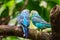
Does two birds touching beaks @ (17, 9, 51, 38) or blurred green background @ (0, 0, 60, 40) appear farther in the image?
blurred green background @ (0, 0, 60, 40)

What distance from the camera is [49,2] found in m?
3.24

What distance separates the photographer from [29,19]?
293cm

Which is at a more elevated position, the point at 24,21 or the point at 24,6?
the point at 24,6

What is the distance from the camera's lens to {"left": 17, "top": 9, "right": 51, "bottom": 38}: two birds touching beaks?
2.60m

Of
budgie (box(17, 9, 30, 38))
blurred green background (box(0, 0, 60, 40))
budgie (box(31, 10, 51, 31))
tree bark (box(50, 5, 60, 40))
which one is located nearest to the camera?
tree bark (box(50, 5, 60, 40))

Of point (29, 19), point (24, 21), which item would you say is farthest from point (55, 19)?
point (29, 19)

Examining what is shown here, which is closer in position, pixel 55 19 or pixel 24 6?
pixel 55 19

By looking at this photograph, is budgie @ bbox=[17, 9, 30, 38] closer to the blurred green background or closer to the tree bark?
the blurred green background

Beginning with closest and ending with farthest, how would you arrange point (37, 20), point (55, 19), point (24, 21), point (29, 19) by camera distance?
point (55, 19), point (24, 21), point (29, 19), point (37, 20)

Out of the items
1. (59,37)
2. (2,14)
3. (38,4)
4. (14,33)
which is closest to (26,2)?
(38,4)

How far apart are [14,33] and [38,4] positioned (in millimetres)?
1212

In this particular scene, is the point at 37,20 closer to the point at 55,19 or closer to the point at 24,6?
A: the point at 24,6

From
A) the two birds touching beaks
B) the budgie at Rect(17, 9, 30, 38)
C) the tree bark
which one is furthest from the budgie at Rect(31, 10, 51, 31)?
the tree bark

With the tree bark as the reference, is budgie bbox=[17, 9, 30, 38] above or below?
below
